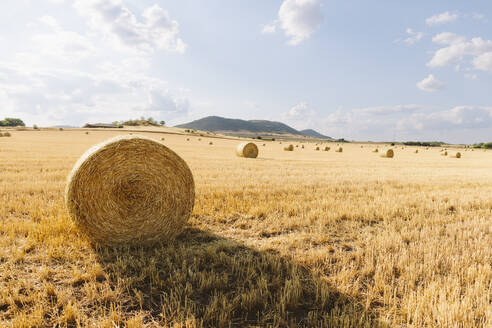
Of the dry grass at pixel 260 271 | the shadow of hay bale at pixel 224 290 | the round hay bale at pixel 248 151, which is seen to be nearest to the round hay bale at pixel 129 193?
the dry grass at pixel 260 271

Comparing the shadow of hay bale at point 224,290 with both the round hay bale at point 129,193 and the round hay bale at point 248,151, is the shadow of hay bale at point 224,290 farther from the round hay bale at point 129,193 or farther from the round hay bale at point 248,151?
the round hay bale at point 248,151

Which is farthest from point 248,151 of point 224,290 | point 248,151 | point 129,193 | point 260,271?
point 224,290

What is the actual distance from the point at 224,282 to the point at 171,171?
249 centimetres

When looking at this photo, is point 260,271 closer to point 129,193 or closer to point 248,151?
point 129,193

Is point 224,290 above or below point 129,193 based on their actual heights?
below

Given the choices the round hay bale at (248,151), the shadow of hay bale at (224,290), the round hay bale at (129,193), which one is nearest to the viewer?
the shadow of hay bale at (224,290)

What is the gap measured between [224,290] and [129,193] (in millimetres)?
2533

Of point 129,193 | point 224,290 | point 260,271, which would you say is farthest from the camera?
point 129,193

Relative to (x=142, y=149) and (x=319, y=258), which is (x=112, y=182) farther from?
(x=319, y=258)

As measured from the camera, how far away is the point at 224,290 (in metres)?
3.33

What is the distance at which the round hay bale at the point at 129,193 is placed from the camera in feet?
14.8

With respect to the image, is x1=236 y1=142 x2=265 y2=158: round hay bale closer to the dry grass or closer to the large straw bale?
the large straw bale

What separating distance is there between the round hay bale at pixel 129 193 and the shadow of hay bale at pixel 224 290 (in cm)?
41

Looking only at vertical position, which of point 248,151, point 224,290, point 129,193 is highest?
point 248,151
